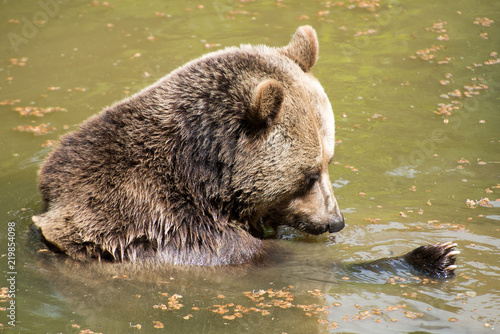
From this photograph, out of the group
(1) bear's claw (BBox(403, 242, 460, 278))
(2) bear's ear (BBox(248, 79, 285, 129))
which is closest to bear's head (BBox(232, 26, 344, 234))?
(2) bear's ear (BBox(248, 79, 285, 129))

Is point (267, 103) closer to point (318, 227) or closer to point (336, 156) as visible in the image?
point (318, 227)

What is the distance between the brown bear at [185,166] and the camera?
6.43 m

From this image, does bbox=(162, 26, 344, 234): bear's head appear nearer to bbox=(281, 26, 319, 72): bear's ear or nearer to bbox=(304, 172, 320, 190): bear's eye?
bbox=(304, 172, 320, 190): bear's eye

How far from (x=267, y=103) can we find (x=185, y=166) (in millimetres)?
1168

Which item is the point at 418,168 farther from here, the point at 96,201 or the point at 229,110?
the point at 96,201

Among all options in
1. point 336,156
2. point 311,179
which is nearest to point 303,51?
point 311,179

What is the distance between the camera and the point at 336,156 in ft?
31.1

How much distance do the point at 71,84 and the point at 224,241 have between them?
20.7 ft

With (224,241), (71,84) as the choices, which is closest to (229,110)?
(224,241)

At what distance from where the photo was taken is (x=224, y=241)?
674 cm

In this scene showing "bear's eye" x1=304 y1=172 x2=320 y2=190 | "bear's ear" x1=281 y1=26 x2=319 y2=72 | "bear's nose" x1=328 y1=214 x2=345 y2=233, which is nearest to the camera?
"bear's eye" x1=304 y1=172 x2=320 y2=190

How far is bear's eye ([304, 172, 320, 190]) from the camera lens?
677 centimetres

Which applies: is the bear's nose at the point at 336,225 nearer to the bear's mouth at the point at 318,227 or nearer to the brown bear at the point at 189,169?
the bear's mouth at the point at 318,227

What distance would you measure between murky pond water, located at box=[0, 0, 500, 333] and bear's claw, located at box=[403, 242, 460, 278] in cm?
19
